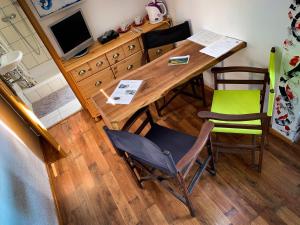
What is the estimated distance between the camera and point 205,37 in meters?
2.14

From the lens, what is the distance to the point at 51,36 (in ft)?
7.84

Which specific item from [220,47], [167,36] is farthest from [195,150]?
[167,36]

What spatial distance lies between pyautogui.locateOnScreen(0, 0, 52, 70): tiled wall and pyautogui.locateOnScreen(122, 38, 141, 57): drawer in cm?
229

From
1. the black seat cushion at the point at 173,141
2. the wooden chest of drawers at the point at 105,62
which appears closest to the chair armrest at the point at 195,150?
the black seat cushion at the point at 173,141

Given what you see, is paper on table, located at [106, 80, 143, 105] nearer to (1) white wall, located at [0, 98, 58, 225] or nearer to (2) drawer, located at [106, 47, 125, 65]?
(2) drawer, located at [106, 47, 125, 65]

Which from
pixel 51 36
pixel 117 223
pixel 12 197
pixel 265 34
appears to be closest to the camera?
pixel 12 197

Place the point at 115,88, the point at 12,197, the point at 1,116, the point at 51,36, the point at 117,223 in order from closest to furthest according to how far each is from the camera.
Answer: the point at 12,197, the point at 117,223, the point at 115,88, the point at 1,116, the point at 51,36

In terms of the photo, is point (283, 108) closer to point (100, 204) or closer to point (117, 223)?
point (117, 223)

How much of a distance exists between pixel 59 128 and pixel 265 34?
259 cm

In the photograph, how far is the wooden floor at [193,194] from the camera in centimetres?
158

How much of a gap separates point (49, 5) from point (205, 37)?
1645mm

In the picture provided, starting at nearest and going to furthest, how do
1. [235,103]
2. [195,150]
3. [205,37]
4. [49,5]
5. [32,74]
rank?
[195,150] < [235,103] < [205,37] < [49,5] < [32,74]

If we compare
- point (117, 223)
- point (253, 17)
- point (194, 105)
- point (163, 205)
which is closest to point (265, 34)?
point (253, 17)

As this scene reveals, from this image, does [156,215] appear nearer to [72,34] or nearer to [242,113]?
[242,113]
